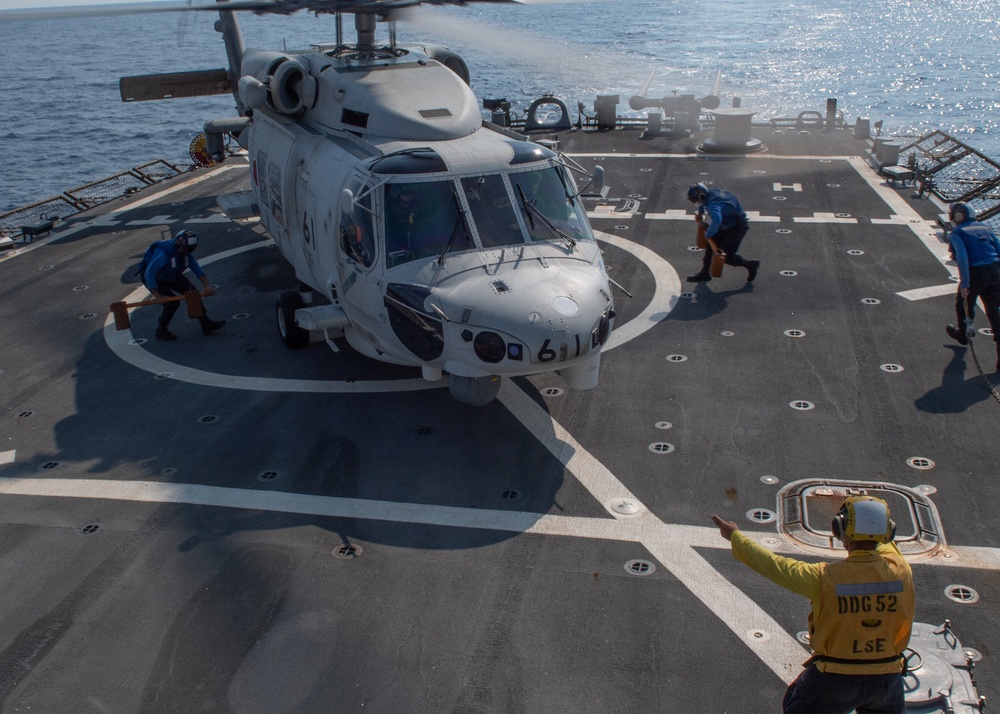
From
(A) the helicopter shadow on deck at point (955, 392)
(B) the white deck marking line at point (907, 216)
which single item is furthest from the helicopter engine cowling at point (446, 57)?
(B) the white deck marking line at point (907, 216)

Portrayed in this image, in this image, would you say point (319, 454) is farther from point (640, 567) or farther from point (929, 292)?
point (929, 292)

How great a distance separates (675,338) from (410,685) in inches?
292

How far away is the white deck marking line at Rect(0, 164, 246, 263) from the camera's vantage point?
59.5 ft

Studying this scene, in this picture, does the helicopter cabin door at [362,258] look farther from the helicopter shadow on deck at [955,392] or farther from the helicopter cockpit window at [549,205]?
the helicopter shadow on deck at [955,392]

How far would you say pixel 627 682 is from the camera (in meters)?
6.46

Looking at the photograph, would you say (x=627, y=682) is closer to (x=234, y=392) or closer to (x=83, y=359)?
(x=234, y=392)

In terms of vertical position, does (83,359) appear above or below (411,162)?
below

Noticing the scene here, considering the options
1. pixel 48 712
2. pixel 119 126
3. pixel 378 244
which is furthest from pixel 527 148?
pixel 119 126

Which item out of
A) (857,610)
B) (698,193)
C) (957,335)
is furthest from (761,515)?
(698,193)

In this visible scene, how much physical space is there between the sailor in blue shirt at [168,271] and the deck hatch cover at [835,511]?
914 cm

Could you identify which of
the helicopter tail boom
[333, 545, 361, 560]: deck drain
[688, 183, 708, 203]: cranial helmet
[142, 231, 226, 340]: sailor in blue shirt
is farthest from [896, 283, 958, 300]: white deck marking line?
the helicopter tail boom

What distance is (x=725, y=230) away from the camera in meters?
14.4

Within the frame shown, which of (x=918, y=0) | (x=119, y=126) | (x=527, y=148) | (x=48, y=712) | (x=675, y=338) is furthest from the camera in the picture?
(x=918, y=0)

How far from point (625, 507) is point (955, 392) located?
4916mm
